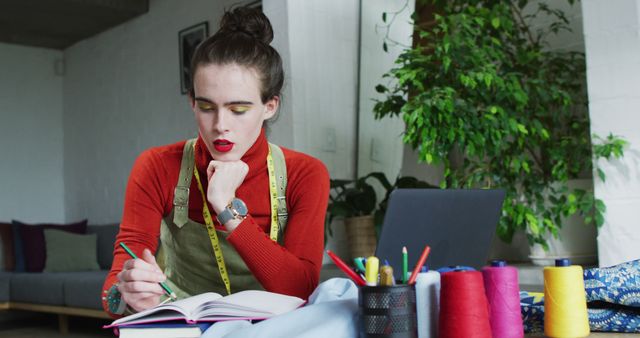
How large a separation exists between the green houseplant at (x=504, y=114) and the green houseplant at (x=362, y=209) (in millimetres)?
299

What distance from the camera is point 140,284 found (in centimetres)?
124

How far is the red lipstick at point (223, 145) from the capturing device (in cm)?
147

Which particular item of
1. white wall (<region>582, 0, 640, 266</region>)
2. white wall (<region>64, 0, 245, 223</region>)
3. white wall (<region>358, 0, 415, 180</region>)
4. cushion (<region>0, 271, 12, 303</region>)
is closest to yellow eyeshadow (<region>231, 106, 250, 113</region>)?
white wall (<region>582, 0, 640, 266</region>)

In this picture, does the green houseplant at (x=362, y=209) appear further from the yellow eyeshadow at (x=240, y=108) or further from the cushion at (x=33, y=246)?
the cushion at (x=33, y=246)

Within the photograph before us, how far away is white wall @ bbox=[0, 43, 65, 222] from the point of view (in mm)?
7004

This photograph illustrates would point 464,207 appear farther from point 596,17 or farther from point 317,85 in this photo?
point 317,85

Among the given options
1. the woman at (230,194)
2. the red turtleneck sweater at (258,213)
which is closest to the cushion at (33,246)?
the woman at (230,194)

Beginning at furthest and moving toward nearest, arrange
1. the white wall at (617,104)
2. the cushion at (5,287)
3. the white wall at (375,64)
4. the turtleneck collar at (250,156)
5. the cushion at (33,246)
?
the cushion at (33,246) < the cushion at (5,287) < the white wall at (375,64) < the white wall at (617,104) < the turtleneck collar at (250,156)

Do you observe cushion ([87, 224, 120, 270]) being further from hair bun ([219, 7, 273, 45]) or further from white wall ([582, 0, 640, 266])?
hair bun ([219, 7, 273, 45])

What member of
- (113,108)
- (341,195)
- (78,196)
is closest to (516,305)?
(341,195)

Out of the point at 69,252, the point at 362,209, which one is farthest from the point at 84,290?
the point at 362,209

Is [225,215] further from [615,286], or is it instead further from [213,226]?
[615,286]

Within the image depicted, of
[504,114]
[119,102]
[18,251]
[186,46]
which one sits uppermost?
[186,46]

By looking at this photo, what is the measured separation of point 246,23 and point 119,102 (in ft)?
17.9
